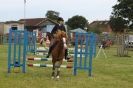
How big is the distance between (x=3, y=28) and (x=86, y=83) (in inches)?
3148

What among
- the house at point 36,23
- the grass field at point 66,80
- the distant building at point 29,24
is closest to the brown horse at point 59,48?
Answer: the grass field at point 66,80

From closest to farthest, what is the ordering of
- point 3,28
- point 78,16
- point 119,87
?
point 119,87 < point 3,28 < point 78,16

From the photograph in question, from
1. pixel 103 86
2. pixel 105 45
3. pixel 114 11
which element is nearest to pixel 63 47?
pixel 103 86

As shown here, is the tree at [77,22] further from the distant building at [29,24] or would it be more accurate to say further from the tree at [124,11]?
the tree at [124,11]

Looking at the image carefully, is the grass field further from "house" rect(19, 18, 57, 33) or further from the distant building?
"house" rect(19, 18, 57, 33)

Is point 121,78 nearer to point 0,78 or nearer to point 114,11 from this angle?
point 0,78

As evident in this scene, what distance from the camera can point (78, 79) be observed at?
16.8 metres

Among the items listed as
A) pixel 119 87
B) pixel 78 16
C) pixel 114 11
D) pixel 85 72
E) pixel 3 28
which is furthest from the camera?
pixel 78 16

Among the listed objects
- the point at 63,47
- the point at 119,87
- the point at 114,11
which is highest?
the point at 114,11

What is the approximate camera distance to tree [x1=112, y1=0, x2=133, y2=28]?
84750 mm

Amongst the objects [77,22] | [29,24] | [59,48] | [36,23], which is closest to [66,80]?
[59,48]

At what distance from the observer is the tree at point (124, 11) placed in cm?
8475

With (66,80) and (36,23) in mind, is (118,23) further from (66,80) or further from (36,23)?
(66,80)

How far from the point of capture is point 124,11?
8625 cm
